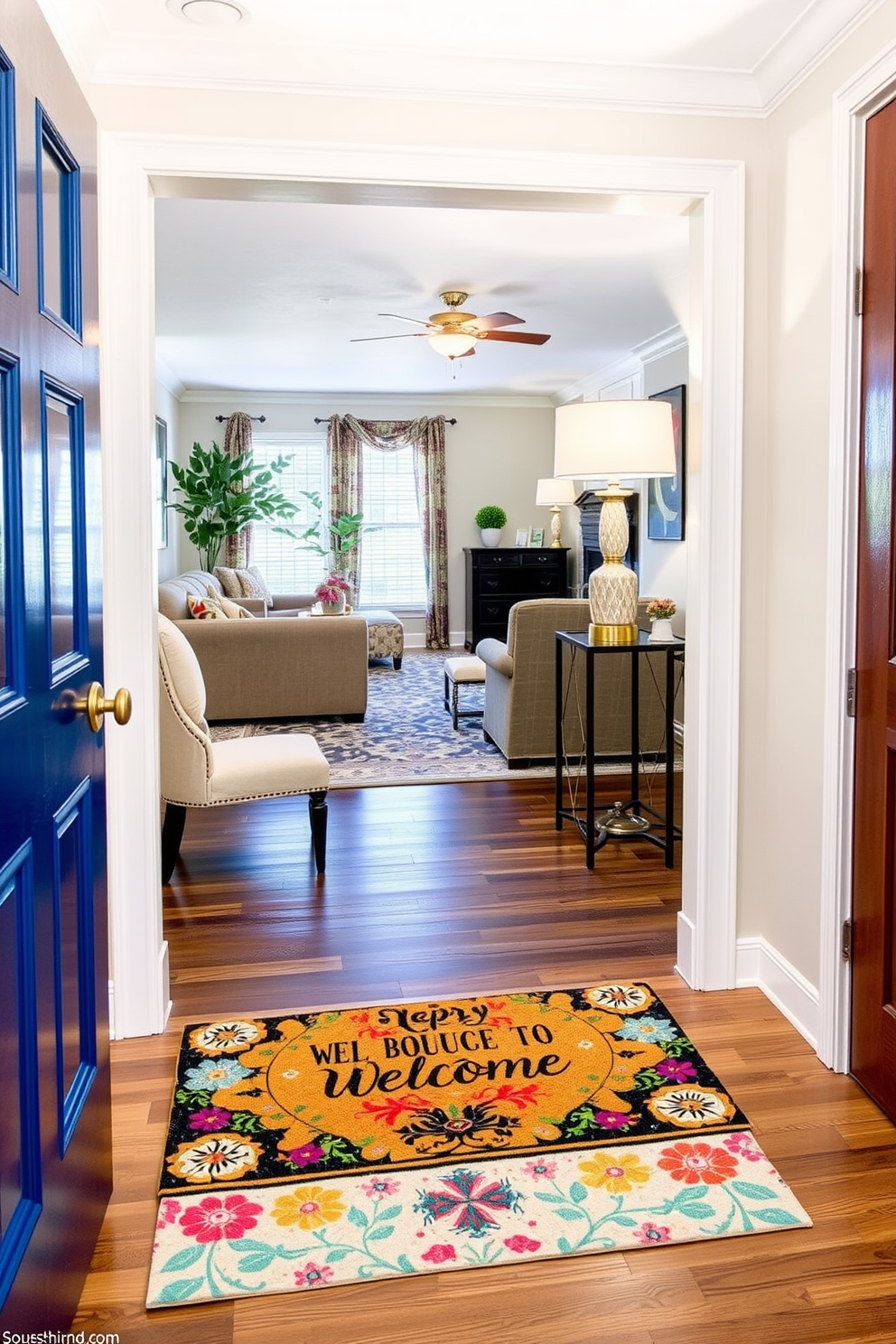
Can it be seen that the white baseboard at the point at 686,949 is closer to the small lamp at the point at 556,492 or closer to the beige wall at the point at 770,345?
the beige wall at the point at 770,345

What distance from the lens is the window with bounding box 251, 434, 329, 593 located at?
414 inches

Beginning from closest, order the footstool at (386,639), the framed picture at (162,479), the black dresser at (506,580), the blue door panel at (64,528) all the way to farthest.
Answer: the blue door panel at (64,528) → the framed picture at (162,479) → the footstool at (386,639) → the black dresser at (506,580)

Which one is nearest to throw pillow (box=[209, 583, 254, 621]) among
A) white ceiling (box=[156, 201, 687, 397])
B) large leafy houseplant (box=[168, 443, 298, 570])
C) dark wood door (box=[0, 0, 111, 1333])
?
large leafy houseplant (box=[168, 443, 298, 570])

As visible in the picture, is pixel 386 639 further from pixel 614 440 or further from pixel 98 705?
pixel 98 705

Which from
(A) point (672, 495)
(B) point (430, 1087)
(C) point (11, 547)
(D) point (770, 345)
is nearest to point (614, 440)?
(D) point (770, 345)

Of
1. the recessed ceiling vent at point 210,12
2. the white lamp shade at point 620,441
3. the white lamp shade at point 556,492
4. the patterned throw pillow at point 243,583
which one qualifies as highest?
the recessed ceiling vent at point 210,12

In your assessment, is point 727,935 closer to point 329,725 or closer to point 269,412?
point 329,725

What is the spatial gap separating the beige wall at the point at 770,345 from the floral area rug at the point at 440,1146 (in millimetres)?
545

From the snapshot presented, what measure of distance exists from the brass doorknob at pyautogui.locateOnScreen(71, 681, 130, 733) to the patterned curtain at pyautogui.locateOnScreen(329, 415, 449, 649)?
29.5 ft

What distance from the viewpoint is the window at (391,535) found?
10.8 meters

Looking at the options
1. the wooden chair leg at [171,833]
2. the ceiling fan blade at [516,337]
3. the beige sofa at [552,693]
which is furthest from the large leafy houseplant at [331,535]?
the wooden chair leg at [171,833]

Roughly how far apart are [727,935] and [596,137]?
213cm

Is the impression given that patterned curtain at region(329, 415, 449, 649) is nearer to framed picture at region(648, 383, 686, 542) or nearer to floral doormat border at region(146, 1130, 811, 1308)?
framed picture at region(648, 383, 686, 542)

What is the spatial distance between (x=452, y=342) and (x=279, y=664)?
7.29 feet
